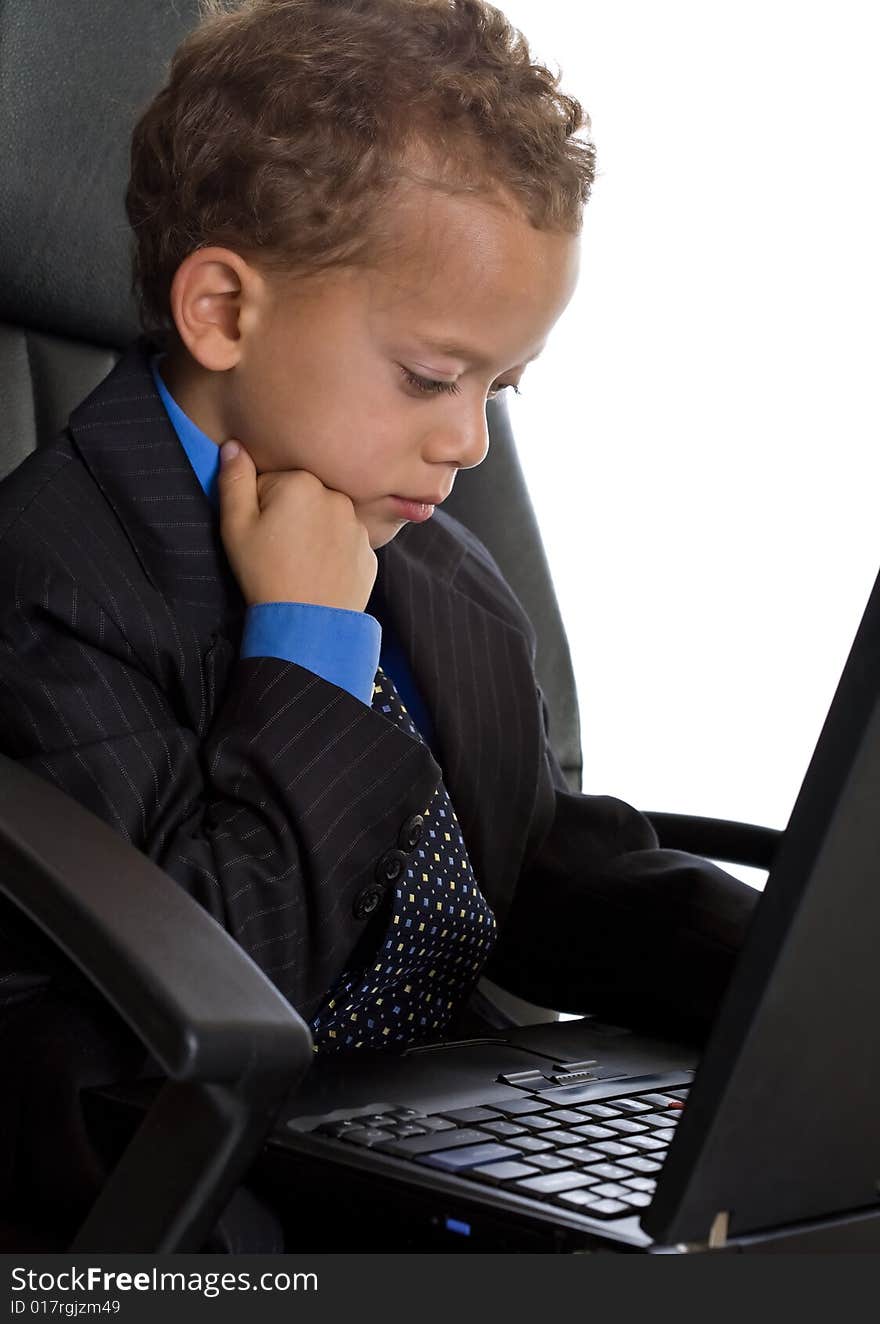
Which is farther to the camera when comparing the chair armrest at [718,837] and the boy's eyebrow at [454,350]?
the chair armrest at [718,837]

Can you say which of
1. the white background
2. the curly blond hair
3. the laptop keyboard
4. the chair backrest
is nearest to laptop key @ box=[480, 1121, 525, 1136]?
the laptop keyboard

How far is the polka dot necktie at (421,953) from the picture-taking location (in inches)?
31.5

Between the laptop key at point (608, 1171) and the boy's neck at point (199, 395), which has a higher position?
the boy's neck at point (199, 395)

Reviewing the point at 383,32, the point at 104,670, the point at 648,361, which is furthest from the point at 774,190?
the point at 104,670

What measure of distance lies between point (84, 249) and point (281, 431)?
25 centimetres

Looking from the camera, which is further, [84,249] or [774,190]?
[774,190]

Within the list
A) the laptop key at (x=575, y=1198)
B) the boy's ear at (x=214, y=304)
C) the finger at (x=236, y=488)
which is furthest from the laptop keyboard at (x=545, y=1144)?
the boy's ear at (x=214, y=304)

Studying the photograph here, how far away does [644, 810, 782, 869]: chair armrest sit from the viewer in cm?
102

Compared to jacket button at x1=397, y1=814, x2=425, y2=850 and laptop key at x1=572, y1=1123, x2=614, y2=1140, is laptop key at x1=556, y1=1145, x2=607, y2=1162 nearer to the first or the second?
laptop key at x1=572, y1=1123, x2=614, y2=1140

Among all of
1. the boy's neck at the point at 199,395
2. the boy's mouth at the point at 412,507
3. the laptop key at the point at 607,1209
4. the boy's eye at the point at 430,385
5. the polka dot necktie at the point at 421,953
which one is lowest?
the polka dot necktie at the point at 421,953

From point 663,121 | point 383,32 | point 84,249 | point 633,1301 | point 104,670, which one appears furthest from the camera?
point 663,121

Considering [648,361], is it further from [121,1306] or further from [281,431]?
[121,1306]

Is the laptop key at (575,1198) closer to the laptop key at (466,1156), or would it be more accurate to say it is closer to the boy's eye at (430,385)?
the laptop key at (466,1156)

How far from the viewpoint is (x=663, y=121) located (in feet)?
5.84
